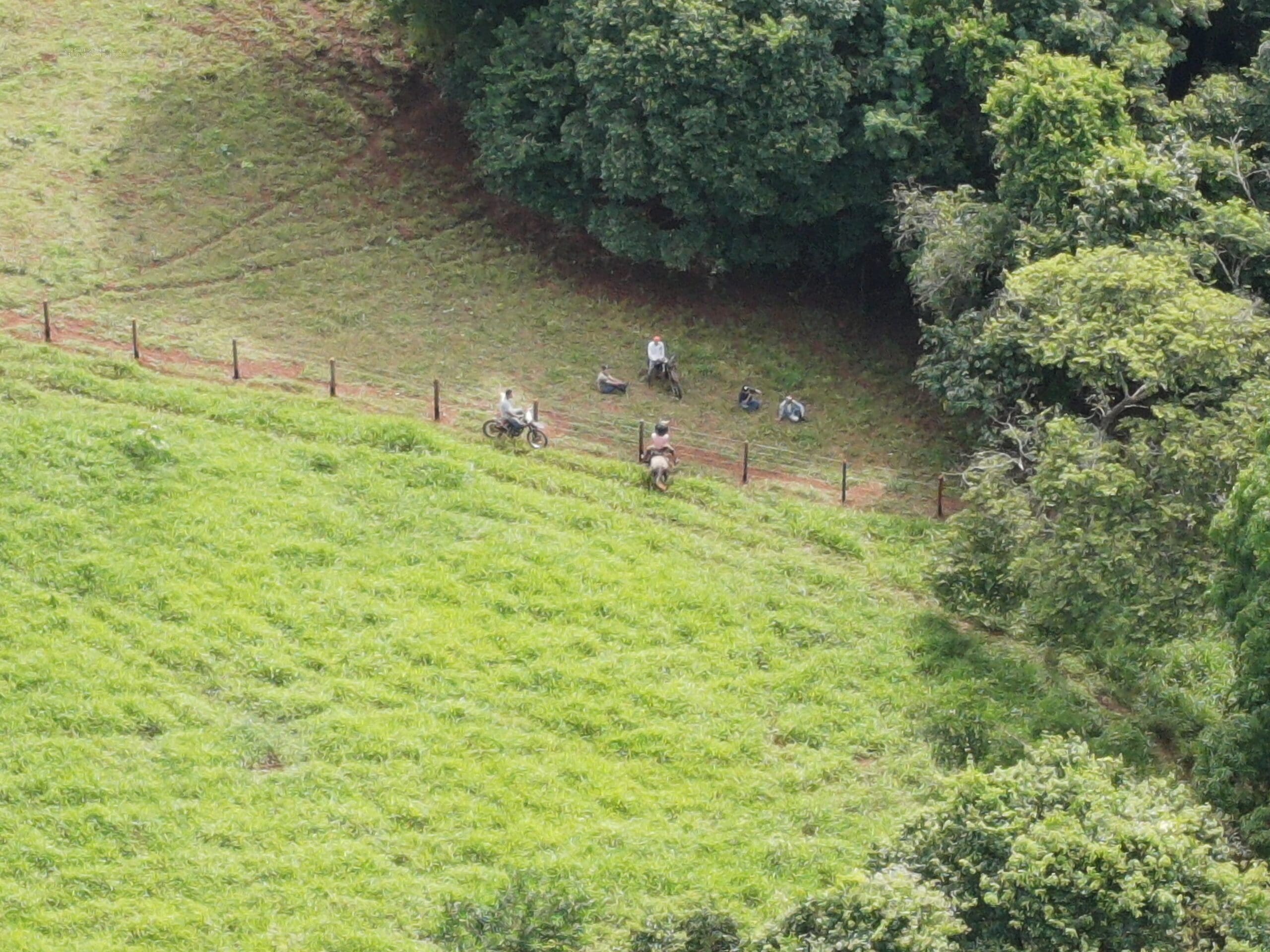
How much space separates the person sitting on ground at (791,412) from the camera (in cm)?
3834

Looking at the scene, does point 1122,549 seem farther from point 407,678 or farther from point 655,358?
point 655,358

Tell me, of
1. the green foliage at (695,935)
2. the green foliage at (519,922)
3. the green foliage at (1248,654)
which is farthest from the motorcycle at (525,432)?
the green foliage at (695,935)

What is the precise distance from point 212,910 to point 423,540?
9.07 metres

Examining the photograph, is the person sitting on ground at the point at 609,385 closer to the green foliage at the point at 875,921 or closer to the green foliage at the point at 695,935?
the green foliage at the point at 695,935

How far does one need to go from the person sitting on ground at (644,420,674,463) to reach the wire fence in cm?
63

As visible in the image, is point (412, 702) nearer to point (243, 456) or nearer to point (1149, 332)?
point (243, 456)

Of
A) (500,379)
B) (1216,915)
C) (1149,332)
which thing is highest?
(1149,332)

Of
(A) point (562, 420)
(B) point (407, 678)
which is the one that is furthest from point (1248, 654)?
(A) point (562, 420)

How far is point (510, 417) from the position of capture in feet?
120

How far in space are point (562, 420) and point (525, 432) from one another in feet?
4.26

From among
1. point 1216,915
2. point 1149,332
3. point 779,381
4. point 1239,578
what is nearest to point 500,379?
point 779,381

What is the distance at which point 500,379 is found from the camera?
1531 inches

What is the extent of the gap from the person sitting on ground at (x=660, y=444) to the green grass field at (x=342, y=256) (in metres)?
2.02

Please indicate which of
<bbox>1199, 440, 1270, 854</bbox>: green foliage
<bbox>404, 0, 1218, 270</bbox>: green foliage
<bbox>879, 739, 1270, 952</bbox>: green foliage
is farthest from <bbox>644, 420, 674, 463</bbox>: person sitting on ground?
<bbox>879, 739, 1270, 952</bbox>: green foliage
